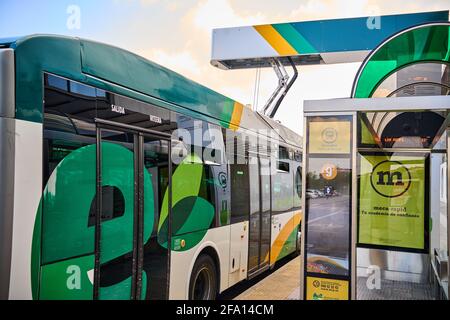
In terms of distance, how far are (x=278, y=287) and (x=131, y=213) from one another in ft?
15.1

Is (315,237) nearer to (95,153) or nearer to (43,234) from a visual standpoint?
(95,153)

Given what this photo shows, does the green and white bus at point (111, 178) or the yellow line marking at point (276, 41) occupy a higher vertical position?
the yellow line marking at point (276, 41)

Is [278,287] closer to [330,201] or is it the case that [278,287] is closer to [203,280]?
[203,280]

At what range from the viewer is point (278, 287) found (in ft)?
26.7

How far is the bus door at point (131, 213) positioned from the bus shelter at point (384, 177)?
156cm

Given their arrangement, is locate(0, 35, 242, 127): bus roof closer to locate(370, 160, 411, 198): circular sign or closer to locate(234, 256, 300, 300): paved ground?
locate(370, 160, 411, 198): circular sign

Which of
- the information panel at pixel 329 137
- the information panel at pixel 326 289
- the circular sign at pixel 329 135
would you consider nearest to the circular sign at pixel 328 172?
the information panel at pixel 329 137

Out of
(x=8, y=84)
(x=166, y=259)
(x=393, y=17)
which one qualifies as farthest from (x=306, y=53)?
(x=8, y=84)

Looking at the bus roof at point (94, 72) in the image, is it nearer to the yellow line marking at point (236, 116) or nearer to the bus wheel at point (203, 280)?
the yellow line marking at point (236, 116)

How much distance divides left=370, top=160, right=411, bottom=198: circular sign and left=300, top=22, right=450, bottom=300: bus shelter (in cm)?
1

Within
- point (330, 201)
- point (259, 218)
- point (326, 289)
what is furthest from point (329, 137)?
point (259, 218)

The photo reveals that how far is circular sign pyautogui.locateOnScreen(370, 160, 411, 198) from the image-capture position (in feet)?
20.3

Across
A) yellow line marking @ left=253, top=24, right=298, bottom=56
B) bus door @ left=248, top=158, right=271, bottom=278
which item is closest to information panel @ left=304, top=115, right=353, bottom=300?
bus door @ left=248, top=158, right=271, bottom=278

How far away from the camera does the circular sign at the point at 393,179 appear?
6.20m
